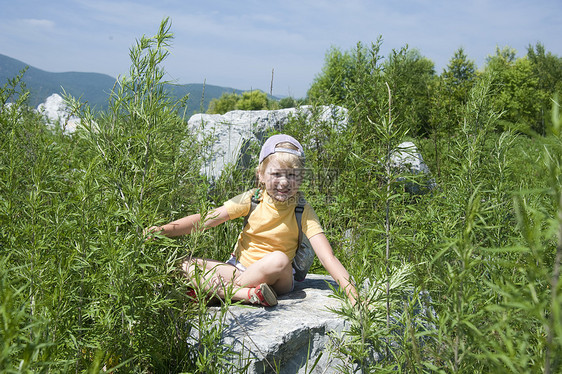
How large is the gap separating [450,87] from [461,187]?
3959 mm

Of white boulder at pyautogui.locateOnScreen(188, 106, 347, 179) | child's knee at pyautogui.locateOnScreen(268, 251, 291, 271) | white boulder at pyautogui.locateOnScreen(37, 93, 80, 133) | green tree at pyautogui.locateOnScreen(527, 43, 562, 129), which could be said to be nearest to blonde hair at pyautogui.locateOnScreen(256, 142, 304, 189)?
child's knee at pyautogui.locateOnScreen(268, 251, 291, 271)

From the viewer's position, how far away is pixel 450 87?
5.35m

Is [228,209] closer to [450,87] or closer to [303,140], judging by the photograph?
[303,140]

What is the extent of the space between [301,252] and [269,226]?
31 cm

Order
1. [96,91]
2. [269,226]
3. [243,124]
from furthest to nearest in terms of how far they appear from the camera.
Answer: [96,91]
[243,124]
[269,226]

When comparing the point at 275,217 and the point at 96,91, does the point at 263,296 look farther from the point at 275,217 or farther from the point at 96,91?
the point at 96,91

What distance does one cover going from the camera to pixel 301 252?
116 inches

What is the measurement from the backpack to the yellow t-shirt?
0.03m

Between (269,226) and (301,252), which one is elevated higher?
(269,226)

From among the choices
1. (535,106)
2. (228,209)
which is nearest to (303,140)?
(228,209)

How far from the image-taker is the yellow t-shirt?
9.41ft

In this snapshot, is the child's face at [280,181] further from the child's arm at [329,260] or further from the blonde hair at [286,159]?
the child's arm at [329,260]

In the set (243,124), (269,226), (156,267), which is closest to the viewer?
(156,267)

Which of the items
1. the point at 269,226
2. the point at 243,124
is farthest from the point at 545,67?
the point at 269,226
